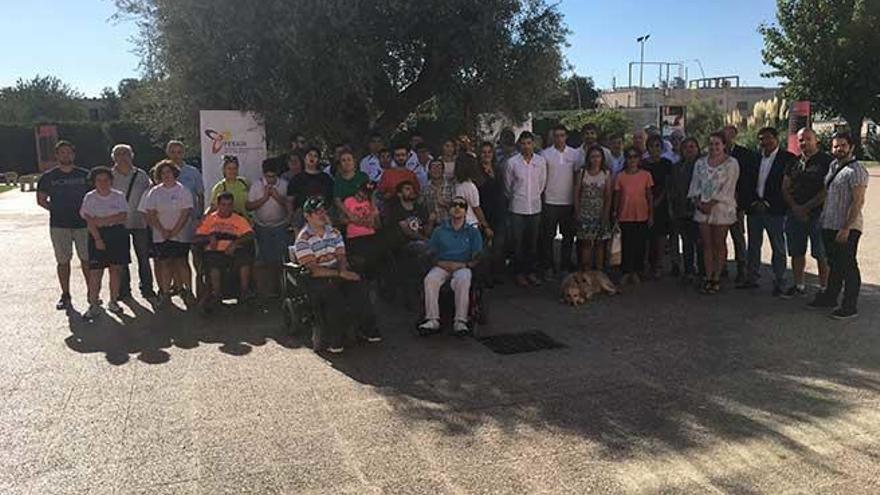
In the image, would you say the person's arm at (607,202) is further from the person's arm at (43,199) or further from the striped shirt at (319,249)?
the person's arm at (43,199)

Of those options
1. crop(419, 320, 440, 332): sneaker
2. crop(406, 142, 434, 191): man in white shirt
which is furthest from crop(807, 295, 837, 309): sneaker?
crop(406, 142, 434, 191): man in white shirt

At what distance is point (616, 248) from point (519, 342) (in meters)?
2.62

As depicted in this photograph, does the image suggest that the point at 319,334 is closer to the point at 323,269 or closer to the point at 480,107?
the point at 323,269

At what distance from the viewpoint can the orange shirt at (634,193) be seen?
8.05m

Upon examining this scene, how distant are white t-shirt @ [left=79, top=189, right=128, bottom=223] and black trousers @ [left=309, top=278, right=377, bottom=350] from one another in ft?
8.26

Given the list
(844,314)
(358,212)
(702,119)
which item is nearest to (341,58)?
(358,212)

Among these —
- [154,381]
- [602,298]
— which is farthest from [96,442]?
[602,298]

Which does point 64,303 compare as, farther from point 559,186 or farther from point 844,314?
point 844,314

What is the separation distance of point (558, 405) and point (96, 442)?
280 cm

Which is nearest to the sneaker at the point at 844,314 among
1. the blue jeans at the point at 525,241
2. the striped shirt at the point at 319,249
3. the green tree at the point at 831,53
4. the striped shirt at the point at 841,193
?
the striped shirt at the point at 841,193

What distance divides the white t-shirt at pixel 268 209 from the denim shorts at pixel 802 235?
520 centimetres

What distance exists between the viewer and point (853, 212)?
6562 millimetres

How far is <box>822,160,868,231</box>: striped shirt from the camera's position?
21.4 feet

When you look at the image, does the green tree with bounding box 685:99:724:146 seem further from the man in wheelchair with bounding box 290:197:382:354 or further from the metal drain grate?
the man in wheelchair with bounding box 290:197:382:354
